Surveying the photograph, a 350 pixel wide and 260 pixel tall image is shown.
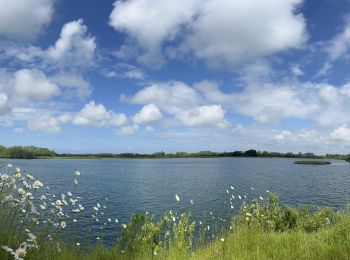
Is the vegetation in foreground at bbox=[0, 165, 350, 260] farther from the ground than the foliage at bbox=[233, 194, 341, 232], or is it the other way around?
the vegetation in foreground at bbox=[0, 165, 350, 260]

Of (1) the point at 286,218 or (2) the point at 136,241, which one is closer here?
(2) the point at 136,241

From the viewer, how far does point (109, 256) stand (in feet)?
27.2

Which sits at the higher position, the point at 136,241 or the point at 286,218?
the point at 136,241

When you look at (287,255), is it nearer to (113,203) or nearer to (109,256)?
(109,256)

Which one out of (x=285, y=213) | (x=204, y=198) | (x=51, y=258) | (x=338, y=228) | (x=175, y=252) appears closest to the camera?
(x=51, y=258)

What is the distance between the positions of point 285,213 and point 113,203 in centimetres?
2189

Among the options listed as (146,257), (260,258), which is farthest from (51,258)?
(260,258)

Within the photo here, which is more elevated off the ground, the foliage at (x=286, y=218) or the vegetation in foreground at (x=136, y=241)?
the vegetation in foreground at (x=136, y=241)

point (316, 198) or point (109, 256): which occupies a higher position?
point (109, 256)

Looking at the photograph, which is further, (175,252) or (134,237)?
(134,237)

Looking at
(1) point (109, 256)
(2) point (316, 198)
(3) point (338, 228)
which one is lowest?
(2) point (316, 198)

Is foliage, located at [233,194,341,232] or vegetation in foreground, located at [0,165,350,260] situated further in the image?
foliage, located at [233,194,341,232]

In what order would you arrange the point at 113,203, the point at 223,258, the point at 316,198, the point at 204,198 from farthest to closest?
the point at 316,198 → the point at 204,198 → the point at 113,203 → the point at 223,258

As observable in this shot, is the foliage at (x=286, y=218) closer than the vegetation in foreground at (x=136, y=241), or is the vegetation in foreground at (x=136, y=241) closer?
the vegetation in foreground at (x=136, y=241)
